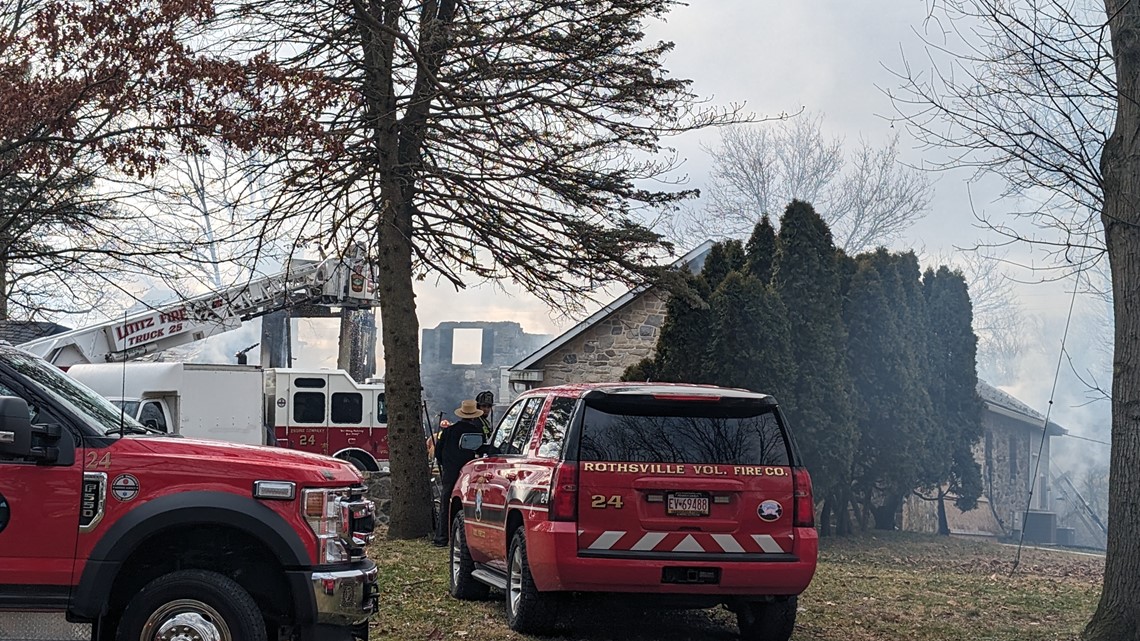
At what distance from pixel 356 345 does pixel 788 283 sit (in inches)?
892

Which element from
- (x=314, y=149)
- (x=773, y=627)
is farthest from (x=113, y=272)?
(x=773, y=627)

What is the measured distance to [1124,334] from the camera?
9258mm

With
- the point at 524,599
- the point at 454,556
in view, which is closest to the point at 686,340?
the point at 454,556

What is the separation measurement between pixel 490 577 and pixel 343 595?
10.9 feet

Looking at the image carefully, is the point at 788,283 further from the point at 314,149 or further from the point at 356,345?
the point at 356,345

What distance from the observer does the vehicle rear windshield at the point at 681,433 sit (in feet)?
27.0

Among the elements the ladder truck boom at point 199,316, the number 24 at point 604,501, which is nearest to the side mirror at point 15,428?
the number 24 at point 604,501

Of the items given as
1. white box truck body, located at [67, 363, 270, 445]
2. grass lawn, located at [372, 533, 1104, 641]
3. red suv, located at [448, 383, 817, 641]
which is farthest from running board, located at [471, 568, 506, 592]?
white box truck body, located at [67, 363, 270, 445]

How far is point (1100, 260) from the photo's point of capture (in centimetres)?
1115

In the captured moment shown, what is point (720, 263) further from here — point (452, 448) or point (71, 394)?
point (71, 394)

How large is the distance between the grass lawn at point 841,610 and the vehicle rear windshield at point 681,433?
107 centimetres

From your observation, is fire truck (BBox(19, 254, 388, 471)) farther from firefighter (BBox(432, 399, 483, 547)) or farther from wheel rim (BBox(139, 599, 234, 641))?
wheel rim (BBox(139, 599, 234, 641))

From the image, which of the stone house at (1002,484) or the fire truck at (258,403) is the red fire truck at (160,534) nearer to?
the fire truck at (258,403)

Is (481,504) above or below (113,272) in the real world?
below
